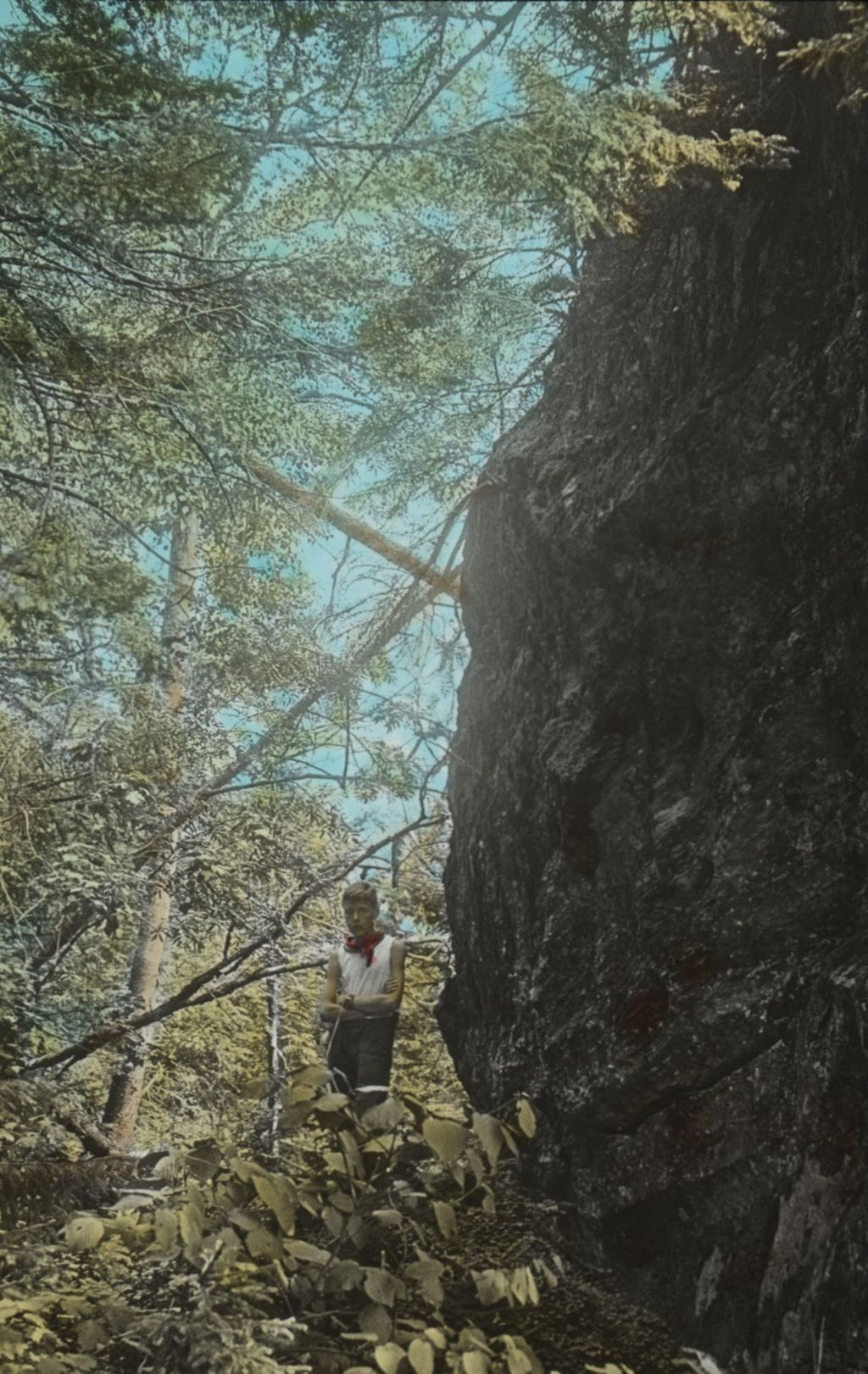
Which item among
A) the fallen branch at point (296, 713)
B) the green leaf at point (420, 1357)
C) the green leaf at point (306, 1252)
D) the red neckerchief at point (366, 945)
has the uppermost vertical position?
the fallen branch at point (296, 713)

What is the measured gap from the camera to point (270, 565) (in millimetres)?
8867

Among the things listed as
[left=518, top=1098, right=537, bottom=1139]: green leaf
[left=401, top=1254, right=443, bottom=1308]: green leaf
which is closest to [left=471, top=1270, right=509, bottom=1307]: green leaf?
[left=401, top=1254, right=443, bottom=1308]: green leaf

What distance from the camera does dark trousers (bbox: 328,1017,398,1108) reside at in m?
5.28

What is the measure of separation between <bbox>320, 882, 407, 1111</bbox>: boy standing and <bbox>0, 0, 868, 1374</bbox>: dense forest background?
0.40m

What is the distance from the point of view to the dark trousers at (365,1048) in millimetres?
5281

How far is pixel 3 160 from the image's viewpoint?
4031 millimetres

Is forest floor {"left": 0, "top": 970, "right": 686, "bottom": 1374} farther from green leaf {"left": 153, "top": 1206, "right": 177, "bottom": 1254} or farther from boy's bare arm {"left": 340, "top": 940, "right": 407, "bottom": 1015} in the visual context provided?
boy's bare arm {"left": 340, "top": 940, "right": 407, "bottom": 1015}

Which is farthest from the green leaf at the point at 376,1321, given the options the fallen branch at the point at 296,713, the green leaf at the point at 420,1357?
the fallen branch at the point at 296,713

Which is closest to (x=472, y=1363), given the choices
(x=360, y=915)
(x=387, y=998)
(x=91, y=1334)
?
(x=91, y=1334)

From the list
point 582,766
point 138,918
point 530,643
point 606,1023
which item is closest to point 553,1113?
point 606,1023

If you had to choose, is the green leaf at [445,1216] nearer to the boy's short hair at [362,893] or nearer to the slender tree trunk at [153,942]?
the boy's short hair at [362,893]

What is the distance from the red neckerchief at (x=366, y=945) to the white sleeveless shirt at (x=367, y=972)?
0.04 feet

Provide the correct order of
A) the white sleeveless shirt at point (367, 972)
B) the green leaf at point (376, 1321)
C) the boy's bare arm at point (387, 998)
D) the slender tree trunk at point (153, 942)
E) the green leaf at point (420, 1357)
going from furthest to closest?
the slender tree trunk at point (153, 942), the white sleeveless shirt at point (367, 972), the boy's bare arm at point (387, 998), the green leaf at point (376, 1321), the green leaf at point (420, 1357)

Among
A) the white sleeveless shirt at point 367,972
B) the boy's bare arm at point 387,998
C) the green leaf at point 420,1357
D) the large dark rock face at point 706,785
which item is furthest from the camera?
the white sleeveless shirt at point 367,972
